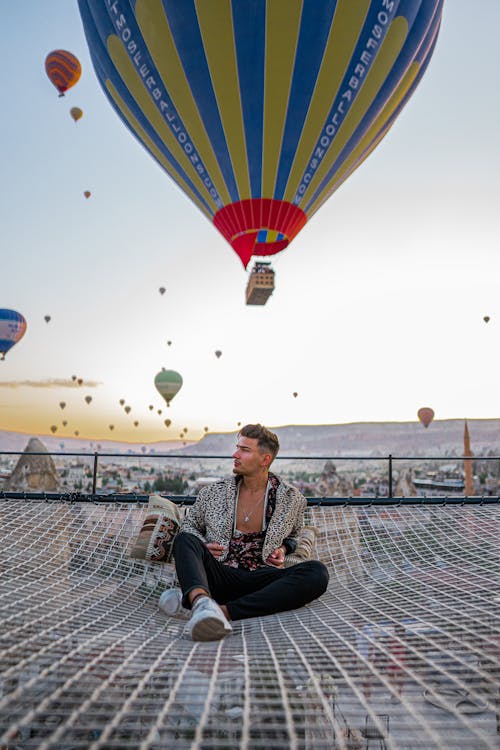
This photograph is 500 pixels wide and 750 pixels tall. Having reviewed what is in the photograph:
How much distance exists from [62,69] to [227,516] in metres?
18.4

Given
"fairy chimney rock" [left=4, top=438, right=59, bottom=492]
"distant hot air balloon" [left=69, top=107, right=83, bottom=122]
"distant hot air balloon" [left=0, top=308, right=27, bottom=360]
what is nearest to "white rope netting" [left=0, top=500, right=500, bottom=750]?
"distant hot air balloon" [left=0, top=308, right=27, bottom=360]

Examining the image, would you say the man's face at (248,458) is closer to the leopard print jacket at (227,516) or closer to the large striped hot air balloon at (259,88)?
the leopard print jacket at (227,516)

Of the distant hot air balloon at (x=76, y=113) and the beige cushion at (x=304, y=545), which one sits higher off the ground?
the distant hot air balloon at (x=76, y=113)

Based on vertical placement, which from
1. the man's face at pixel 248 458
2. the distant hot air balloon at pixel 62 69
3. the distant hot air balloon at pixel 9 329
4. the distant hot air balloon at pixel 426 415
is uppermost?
the distant hot air balloon at pixel 62 69

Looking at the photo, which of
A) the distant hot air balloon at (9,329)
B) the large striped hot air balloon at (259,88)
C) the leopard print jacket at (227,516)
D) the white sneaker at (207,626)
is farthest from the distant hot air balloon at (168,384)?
the white sneaker at (207,626)

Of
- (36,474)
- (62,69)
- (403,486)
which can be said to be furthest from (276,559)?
(36,474)

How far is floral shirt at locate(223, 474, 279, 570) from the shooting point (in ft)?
9.44

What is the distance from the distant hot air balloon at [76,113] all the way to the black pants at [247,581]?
19.5m

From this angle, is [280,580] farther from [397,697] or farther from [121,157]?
[121,157]

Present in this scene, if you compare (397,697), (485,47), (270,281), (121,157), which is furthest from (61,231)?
(397,697)

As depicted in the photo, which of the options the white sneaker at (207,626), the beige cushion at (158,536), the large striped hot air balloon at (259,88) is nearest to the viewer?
the white sneaker at (207,626)

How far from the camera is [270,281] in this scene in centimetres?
1154

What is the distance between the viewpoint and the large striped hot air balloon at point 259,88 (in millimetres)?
7039

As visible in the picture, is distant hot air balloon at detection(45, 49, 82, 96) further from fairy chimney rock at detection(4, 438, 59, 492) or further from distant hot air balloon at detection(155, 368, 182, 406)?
fairy chimney rock at detection(4, 438, 59, 492)
